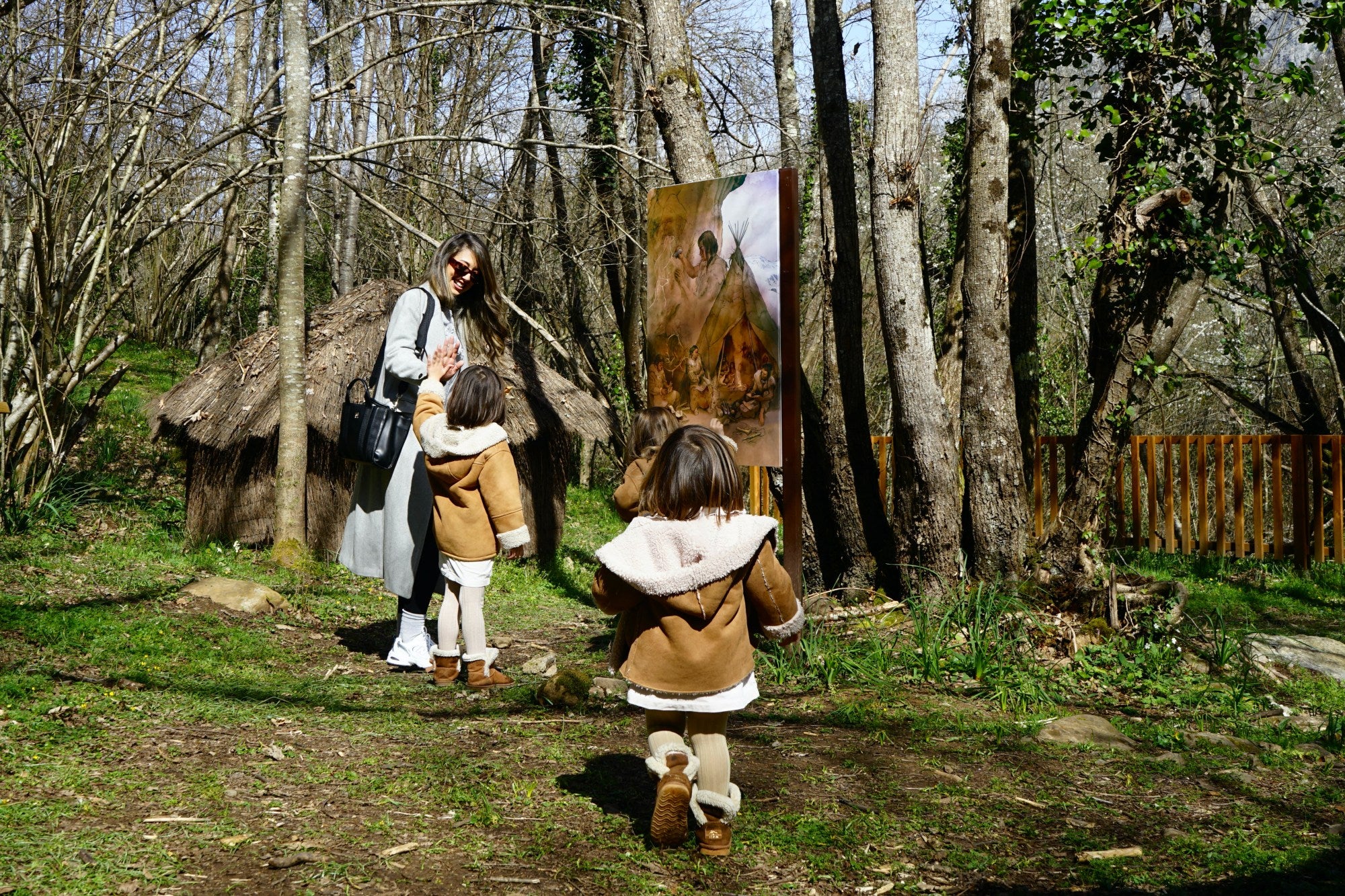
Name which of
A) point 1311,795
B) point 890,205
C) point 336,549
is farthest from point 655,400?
point 336,549

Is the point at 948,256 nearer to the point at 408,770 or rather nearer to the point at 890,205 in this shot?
the point at 890,205

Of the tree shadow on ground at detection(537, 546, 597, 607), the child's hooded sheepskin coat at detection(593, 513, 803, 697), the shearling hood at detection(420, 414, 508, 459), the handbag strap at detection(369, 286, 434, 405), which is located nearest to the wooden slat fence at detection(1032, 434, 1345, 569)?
the tree shadow on ground at detection(537, 546, 597, 607)

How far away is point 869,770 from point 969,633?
159cm

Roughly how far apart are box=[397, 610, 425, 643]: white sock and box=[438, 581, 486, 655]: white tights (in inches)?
11.1

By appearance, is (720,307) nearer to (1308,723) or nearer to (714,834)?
(714,834)

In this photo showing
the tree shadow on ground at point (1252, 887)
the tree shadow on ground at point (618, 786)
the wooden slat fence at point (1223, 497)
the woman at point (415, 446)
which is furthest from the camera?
the wooden slat fence at point (1223, 497)

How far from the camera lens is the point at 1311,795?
3.91 m

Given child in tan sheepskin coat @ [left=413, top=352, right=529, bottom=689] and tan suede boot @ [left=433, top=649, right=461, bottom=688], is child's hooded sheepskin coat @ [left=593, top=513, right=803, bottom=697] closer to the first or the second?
child in tan sheepskin coat @ [left=413, top=352, right=529, bottom=689]

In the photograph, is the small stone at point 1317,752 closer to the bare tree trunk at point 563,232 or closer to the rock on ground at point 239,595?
the rock on ground at point 239,595

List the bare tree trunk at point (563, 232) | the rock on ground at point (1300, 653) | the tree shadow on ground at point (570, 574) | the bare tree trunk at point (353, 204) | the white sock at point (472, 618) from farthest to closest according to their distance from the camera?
the bare tree trunk at point (353, 204) < the bare tree trunk at point (563, 232) < the tree shadow on ground at point (570, 574) < the rock on ground at point (1300, 653) < the white sock at point (472, 618)

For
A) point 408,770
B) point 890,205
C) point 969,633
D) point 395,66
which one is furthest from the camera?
point 395,66

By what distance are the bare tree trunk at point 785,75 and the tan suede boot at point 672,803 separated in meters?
8.74

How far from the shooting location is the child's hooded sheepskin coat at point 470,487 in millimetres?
4699

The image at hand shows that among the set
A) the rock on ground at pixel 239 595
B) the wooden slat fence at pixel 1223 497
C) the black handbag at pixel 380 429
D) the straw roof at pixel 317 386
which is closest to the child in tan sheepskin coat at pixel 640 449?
the black handbag at pixel 380 429
